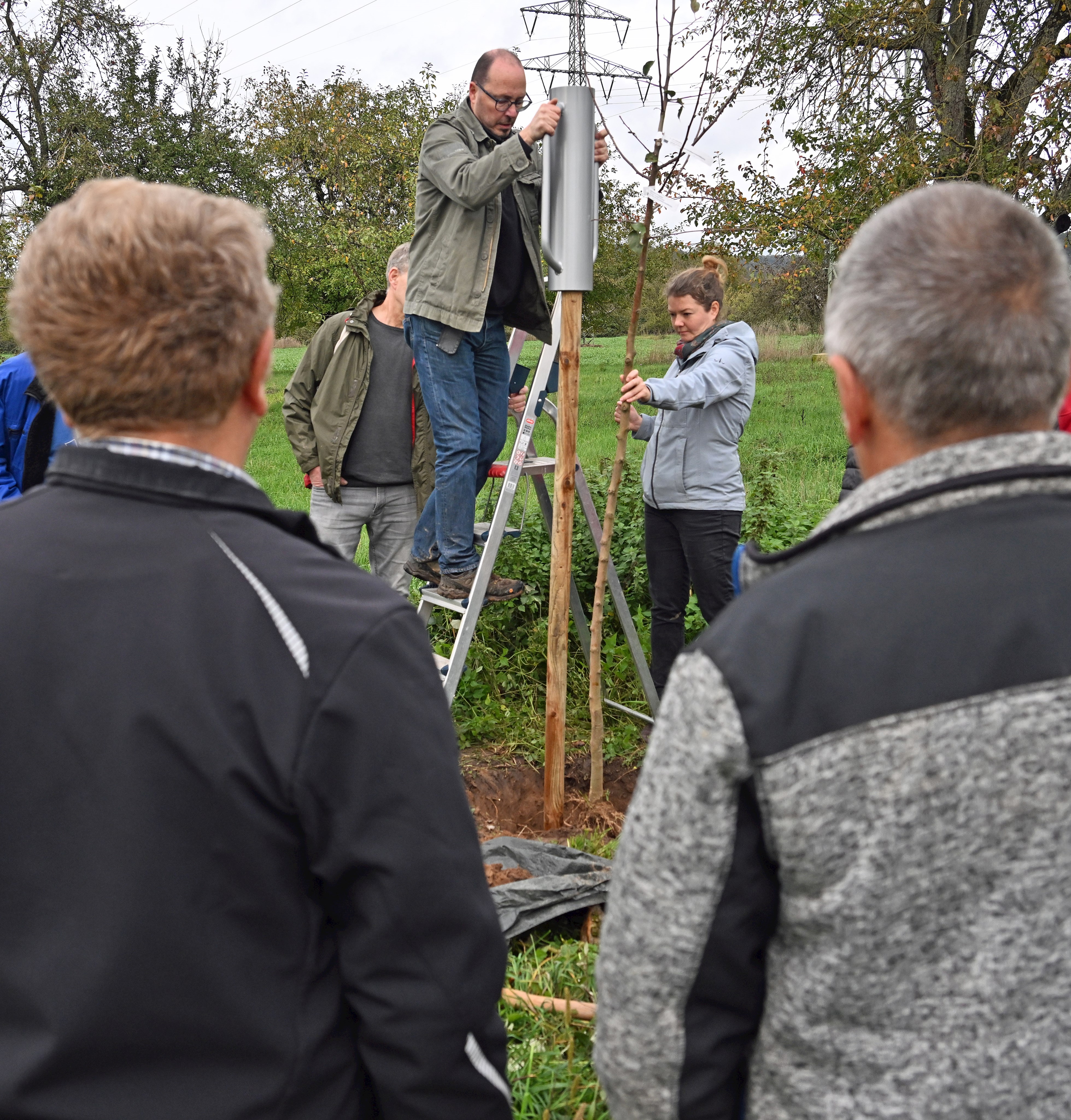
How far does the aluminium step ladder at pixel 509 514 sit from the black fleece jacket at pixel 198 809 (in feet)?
8.69

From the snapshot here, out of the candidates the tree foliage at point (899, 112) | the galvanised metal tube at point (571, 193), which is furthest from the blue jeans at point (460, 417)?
the tree foliage at point (899, 112)

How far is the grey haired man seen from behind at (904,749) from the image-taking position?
3.67 ft

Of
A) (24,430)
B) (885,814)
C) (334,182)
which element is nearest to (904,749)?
(885,814)

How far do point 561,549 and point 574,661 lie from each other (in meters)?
1.81

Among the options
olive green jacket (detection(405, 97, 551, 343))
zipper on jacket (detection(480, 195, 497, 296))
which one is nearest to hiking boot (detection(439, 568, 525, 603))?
olive green jacket (detection(405, 97, 551, 343))

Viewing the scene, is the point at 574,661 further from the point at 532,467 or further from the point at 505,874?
the point at 505,874

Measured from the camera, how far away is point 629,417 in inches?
158

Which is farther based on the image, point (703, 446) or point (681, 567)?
point (681, 567)

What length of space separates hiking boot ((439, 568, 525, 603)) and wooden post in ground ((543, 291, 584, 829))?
1.31 feet

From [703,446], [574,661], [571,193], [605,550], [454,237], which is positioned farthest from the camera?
[574,661]

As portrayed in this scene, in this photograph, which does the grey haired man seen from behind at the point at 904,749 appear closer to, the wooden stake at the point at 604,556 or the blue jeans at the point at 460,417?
the wooden stake at the point at 604,556

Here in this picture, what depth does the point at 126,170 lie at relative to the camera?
19.9 m

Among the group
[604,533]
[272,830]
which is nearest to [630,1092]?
[272,830]

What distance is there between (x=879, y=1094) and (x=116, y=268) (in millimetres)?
1281
